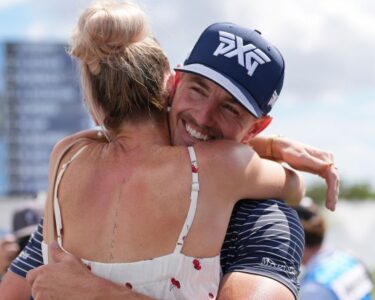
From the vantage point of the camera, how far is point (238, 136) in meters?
2.64

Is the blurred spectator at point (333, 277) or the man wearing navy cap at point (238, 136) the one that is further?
the blurred spectator at point (333, 277)

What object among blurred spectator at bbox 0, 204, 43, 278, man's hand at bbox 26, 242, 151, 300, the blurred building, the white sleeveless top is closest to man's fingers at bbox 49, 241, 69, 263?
man's hand at bbox 26, 242, 151, 300

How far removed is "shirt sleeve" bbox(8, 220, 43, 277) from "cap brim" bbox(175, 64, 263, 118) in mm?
725

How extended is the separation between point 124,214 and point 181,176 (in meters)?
0.19

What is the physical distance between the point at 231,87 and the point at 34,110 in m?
13.5

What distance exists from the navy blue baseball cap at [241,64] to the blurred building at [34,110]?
1305 centimetres

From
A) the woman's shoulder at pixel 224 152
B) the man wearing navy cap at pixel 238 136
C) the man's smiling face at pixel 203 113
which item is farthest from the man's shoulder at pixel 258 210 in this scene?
the man's smiling face at pixel 203 113

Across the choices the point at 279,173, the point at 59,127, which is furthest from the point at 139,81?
the point at 59,127

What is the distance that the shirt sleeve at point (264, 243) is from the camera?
2373 millimetres

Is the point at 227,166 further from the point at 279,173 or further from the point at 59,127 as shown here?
the point at 59,127

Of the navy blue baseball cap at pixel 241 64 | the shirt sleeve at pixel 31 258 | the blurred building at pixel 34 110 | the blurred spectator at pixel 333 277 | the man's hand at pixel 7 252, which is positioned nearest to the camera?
the navy blue baseball cap at pixel 241 64

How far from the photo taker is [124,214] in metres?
2.37

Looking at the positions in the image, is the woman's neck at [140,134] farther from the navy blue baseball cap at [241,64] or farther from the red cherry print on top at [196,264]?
the red cherry print on top at [196,264]

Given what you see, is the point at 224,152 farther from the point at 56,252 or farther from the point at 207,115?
the point at 56,252
